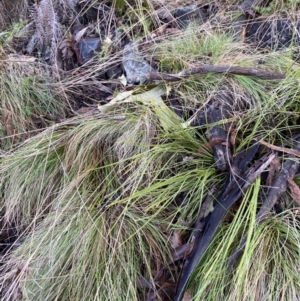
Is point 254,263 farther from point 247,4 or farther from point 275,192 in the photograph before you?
point 247,4

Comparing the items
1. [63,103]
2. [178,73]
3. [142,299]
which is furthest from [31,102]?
[142,299]

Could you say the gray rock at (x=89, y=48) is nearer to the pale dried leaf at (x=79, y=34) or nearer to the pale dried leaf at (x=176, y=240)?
the pale dried leaf at (x=79, y=34)

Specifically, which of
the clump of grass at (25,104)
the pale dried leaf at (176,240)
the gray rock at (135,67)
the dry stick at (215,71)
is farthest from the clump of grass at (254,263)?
the clump of grass at (25,104)

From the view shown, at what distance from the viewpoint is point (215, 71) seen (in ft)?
5.53

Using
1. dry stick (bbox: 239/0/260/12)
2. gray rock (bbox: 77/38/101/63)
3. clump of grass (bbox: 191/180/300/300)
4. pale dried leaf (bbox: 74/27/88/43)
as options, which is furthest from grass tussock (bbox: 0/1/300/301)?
pale dried leaf (bbox: 74/27/88/43)

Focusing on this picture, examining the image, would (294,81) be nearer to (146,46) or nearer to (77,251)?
(146,46)

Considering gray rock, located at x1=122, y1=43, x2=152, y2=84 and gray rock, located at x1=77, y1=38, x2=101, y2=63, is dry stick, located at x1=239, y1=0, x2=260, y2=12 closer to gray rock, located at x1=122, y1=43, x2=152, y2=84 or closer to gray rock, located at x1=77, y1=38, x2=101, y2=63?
gray rock, located at x1=122, y1=43, x2=152, y2=84

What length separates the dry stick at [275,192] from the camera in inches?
52.6

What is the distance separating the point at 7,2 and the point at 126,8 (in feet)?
2.60

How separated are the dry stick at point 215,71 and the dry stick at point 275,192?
332 mm

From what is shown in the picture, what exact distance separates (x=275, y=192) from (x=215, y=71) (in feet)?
1.85

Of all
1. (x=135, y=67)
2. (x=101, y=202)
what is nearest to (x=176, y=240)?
(x=101, y=202)

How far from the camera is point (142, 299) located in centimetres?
146

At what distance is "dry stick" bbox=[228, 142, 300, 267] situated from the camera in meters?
1.34
